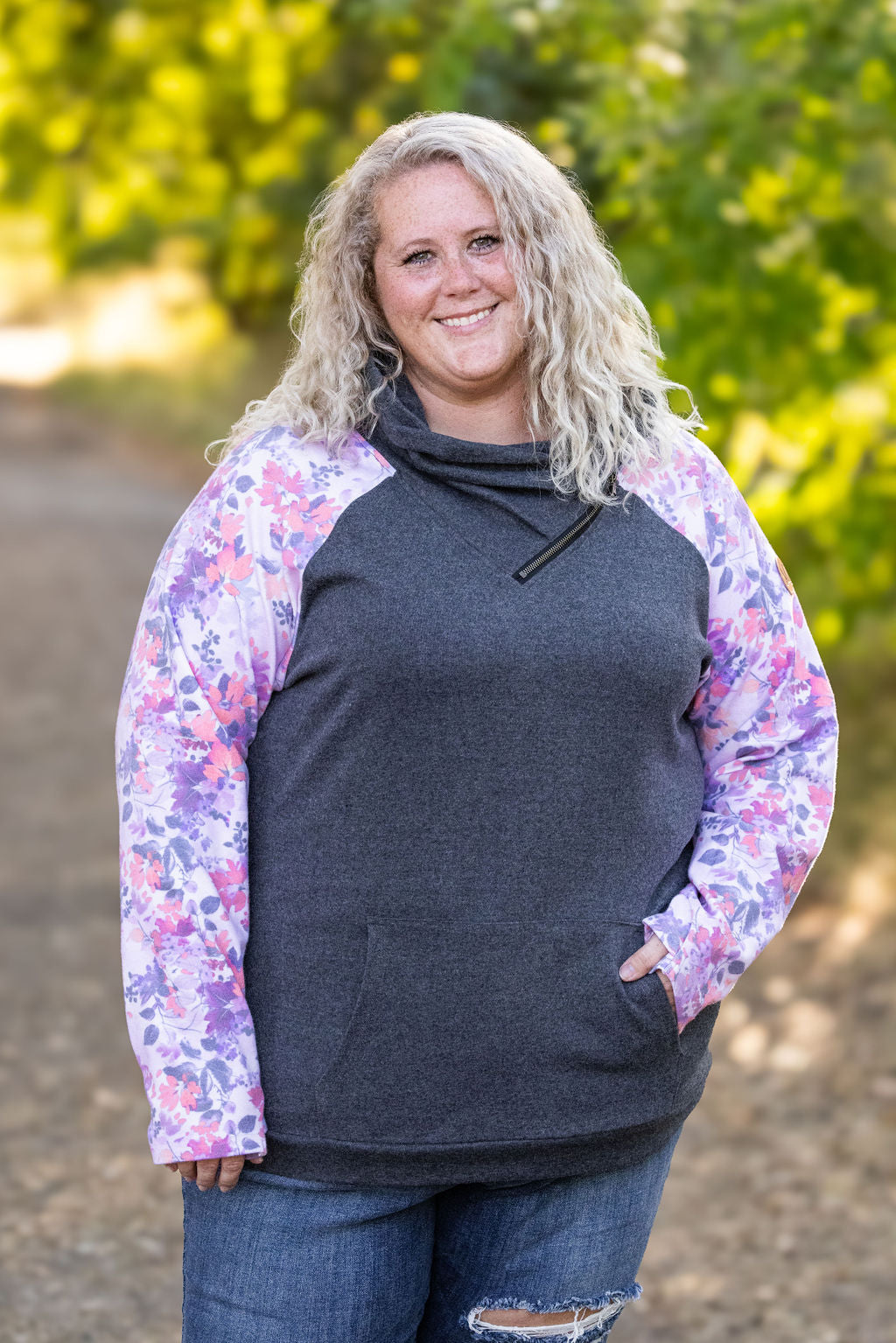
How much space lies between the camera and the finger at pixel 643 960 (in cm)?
177

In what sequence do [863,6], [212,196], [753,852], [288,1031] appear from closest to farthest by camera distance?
[288,1031] < [753,852] < [863,6] < [212,196]

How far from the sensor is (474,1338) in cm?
185

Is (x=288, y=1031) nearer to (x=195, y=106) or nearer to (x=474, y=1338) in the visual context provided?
(x=474, y=1338)

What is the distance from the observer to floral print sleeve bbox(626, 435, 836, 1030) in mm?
1838

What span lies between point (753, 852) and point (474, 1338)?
66 cm

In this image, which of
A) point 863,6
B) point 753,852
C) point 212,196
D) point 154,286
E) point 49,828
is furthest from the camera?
point 154,286

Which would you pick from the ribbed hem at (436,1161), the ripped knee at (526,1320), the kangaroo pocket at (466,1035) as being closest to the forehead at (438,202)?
the kangaroo pocket at (466,1035)

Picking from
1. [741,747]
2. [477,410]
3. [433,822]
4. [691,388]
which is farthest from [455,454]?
[691,388]

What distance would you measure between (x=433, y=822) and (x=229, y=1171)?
44 centimetres

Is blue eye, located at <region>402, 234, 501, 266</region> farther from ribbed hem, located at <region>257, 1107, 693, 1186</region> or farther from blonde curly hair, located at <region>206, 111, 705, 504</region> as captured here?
ribbed hem, located at <region>257, 1107, 693, 1186</region>

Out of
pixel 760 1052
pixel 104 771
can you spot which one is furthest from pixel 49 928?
pixel 760 1052

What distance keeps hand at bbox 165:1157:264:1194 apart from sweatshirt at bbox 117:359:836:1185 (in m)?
0.03

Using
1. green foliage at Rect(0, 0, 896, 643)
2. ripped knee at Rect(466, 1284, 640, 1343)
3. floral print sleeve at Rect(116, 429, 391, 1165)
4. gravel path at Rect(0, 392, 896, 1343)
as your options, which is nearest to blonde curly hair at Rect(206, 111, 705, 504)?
floral print sleeve at Rect(116, 429, 391, 1165)

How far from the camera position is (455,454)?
1.77 m
